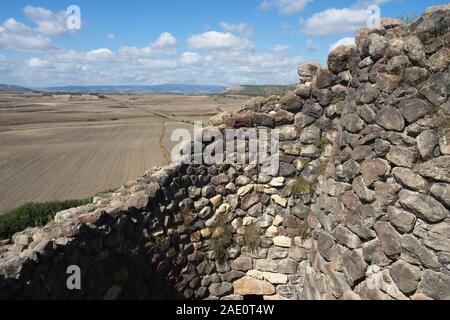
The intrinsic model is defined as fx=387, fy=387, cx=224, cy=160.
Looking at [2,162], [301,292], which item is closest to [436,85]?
[301,292]

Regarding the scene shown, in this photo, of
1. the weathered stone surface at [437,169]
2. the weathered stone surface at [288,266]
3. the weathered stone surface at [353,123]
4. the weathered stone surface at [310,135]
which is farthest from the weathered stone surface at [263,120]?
the weathered stone surface at [437,169]

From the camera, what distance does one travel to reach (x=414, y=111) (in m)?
4.26

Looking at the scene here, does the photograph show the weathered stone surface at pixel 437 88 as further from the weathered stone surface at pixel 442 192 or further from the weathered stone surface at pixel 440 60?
the weathered stone surface at pixel 442 192

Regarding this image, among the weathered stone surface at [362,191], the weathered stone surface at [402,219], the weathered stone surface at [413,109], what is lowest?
the weathered stone surface at [402,219]

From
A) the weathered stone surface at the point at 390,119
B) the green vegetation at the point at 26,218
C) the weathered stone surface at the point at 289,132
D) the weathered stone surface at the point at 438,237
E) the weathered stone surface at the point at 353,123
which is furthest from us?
the green vegetation at the point at 26,218

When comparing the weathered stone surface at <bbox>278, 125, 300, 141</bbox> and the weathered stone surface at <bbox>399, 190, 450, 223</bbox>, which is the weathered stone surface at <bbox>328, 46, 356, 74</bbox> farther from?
the weathered stone surface at <bbox>399, 190, 450, 223</bbox>

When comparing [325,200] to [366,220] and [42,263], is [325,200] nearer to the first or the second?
[366,220]

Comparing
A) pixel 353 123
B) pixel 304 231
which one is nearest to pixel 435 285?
pixel 353 123

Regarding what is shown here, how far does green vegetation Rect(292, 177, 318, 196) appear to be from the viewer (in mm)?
6250

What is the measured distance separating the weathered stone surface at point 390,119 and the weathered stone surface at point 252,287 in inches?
135

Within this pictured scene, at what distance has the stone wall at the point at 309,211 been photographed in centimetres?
411

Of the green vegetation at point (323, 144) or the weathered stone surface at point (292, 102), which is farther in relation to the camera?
the weathered stone surface at point (292, 102)

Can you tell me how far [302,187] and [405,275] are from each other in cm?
239

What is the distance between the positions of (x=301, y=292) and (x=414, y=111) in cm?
349
